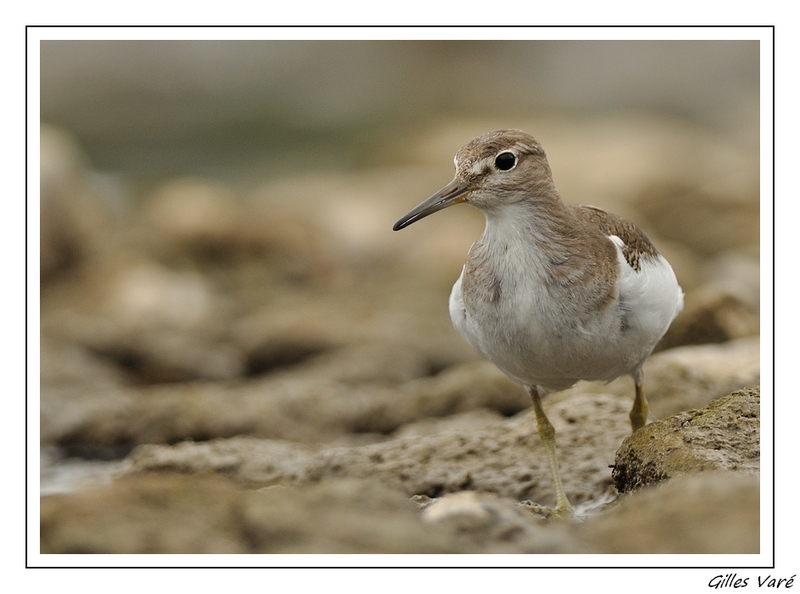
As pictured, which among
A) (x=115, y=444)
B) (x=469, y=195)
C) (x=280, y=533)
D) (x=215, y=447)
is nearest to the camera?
(x=280, y=533)

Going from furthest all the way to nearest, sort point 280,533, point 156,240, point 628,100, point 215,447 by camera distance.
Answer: point 628,100 → point 156,240 → point 215,447 → point 280,533

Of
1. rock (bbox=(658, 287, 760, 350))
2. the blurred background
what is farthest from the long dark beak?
→ rock (bbox=(658, 287, 760, 350))

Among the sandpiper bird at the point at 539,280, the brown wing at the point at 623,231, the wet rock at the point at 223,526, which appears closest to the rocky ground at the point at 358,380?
the wet rock at the point at 223,526

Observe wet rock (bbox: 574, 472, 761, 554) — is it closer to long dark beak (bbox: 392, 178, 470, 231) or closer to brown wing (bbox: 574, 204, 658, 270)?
brown wing (bbox: 574, 204, 658, 270)

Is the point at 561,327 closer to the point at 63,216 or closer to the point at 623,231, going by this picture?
the point at 623,231
